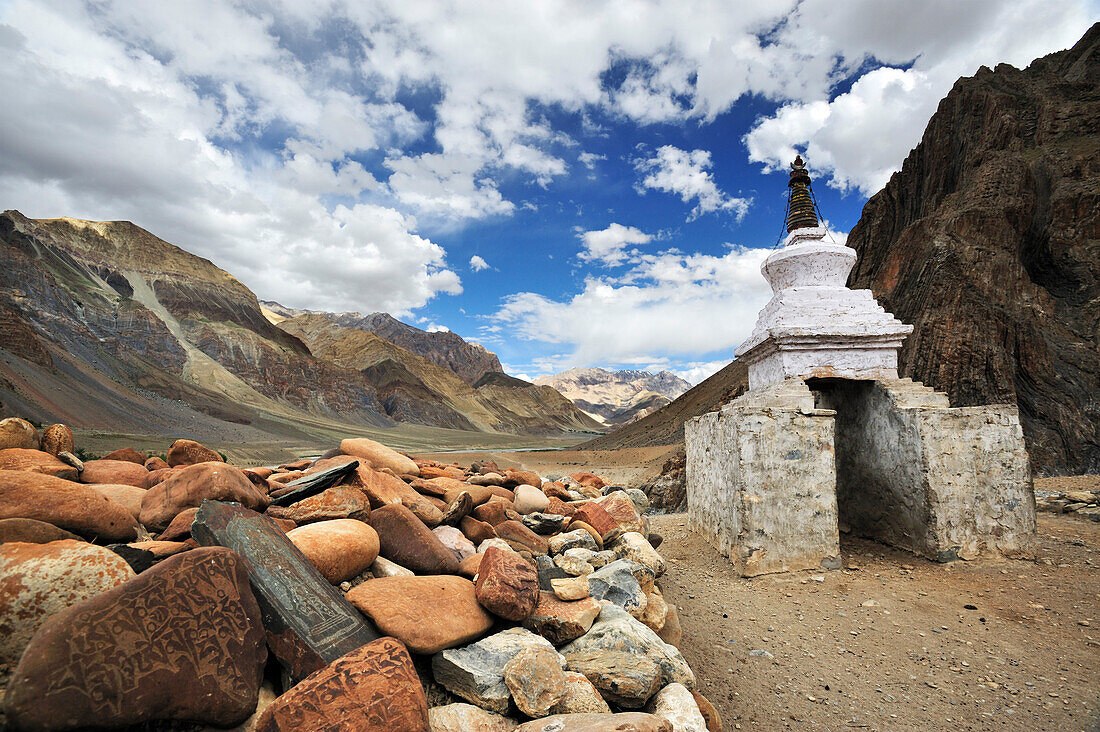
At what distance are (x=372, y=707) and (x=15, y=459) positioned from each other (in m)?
3.42

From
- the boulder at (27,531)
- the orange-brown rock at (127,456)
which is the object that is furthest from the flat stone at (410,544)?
the orange-brown rock at (127,456)

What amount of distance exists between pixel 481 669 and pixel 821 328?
558 centimetres

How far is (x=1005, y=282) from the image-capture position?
61.9ft

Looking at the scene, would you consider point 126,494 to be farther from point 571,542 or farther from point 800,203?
point 800,203

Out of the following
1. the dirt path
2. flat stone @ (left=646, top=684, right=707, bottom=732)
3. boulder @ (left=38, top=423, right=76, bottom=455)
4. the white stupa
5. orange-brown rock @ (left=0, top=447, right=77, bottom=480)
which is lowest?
the dirt path

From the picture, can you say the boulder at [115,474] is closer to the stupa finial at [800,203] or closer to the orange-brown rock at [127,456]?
the orange-brown rock at [127,456]

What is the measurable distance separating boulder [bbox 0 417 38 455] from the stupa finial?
9025 mm

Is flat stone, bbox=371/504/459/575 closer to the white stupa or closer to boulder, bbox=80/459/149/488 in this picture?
boulder, bbox=80/459/149/488

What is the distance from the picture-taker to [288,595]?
231cm

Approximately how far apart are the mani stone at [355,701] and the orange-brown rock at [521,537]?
2364mm

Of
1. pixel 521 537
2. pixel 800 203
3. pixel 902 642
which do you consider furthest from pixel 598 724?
pixel 800 203

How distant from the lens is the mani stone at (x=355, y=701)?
1739mm

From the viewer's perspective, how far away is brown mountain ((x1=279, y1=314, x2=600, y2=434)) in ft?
270

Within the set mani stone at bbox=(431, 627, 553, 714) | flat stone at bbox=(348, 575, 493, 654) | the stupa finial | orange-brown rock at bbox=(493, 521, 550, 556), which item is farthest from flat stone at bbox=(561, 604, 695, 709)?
the stupa finial
